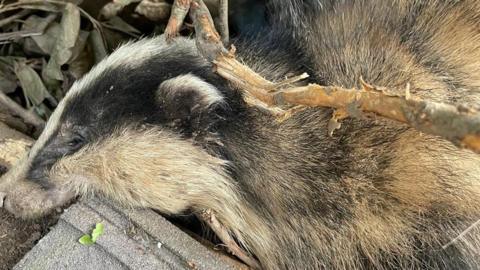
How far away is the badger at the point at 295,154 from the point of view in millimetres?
2385

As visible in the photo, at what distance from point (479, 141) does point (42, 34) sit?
7.53 feet

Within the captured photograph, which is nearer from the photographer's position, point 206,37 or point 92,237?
point 206,37

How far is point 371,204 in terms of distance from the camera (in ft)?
7.89

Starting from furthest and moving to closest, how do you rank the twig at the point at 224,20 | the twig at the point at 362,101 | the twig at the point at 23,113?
Result: the twig at the point at 23,113 → the twig at the point at 224,20 → the twig at the point at 362,101

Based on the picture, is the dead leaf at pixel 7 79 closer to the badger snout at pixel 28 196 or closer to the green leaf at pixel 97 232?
the badger snout at pixel 28 196

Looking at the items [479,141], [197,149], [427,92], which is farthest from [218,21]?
[479,141]

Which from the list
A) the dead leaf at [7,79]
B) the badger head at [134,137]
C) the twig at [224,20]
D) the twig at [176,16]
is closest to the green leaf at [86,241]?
the badger head at [134,137]

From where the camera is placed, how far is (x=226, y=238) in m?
2.56

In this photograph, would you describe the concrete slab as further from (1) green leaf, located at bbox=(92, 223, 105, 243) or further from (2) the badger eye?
(2) the badger eye

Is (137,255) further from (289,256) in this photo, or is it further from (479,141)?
(479,141)

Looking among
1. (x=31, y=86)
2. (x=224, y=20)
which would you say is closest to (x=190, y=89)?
(x=224, y=20)

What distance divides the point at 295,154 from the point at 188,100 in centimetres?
43

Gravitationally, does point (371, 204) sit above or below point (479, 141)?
below

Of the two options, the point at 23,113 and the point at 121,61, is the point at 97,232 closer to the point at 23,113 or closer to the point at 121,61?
the point at 121,61
